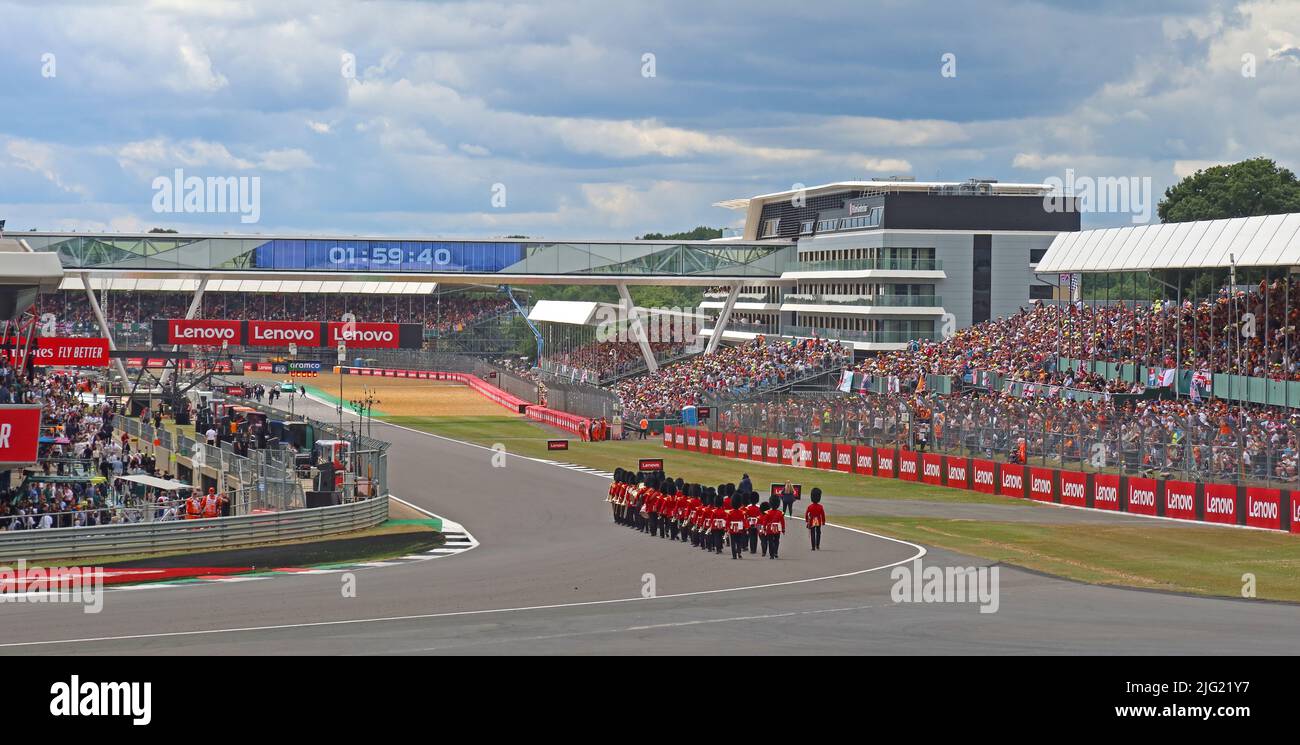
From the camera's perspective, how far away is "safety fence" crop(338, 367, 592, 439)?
66.6 m

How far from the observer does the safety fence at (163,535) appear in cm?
2623

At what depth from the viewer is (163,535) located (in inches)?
1075

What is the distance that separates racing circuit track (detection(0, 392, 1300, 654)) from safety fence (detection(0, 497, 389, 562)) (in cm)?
283

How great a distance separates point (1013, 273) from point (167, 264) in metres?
45.7

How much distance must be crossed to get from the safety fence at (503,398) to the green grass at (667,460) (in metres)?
0.94

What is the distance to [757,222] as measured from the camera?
327ft

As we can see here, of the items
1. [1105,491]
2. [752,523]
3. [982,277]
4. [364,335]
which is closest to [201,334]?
[364,335]

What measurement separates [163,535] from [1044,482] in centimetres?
2322

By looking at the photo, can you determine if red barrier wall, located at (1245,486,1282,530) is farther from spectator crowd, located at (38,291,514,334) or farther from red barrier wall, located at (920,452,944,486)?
spectator crowd, located at (38,291,514,334)

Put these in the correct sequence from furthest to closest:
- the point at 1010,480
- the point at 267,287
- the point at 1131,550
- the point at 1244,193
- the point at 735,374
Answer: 1. the point at 267,287
2. the point at 1244,193
3. the point at 735,374
4. the point at 1010,480
5. the point at 1131,550

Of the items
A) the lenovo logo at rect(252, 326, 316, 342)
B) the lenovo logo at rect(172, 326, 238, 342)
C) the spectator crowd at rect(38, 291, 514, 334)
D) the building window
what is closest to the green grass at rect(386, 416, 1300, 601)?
the lenovo logo at rect(252, 326, 316, 342)

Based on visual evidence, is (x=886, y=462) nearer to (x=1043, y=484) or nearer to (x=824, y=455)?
(x=824, y=455)

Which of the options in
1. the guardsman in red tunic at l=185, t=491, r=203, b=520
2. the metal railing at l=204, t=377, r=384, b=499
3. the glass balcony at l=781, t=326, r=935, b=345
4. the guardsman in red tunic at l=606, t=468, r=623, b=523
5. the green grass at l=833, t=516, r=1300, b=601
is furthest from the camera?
the glass balcony at l=781, t=326, r=935, b=345
